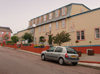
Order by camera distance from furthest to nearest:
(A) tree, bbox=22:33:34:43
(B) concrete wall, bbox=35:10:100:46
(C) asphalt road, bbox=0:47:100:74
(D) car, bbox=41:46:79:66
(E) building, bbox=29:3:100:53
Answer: (A) tree, bbox=22:33:34:43 → (E) building, bbox=29:3:100:53 → (B) concrete wall, bbox=35:10:100:46 → (D) car, bbox=41:46:79:66 → (C) asphalt road, bbox=0:47:100:74

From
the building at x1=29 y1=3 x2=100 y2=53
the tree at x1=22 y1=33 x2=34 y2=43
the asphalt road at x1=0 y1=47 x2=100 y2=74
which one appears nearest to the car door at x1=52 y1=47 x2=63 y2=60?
the asphalt road at x1=0 y1=47 x2=100 y2=74

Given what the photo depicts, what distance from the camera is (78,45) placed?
19594mm

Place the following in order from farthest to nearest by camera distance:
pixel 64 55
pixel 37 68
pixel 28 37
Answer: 1. pixel 28 37
2. pixel 64 55
3. pixel 37 68

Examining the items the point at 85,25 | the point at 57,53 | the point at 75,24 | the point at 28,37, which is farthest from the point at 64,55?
the point at 28,37

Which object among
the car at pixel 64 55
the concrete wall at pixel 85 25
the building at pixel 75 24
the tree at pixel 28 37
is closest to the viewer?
the car at pixel 64 55

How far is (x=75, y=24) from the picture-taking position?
2094 centimetres

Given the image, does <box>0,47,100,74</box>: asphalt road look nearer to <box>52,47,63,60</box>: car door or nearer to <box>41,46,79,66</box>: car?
<box>41,46,79,66</box>: car

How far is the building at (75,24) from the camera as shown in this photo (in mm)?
17703

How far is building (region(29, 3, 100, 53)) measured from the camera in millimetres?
17703

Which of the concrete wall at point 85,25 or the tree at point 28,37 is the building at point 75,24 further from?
the tree at point 28,37

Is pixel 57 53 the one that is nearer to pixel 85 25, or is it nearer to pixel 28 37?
pixel 85 25

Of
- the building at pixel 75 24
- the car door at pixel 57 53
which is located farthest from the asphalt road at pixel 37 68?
the building at pixel 75 24

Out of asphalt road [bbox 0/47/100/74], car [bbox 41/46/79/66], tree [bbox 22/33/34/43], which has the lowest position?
asphalt road [bbox 0/47/100/74]

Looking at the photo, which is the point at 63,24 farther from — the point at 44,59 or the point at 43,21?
the point at 44,59
